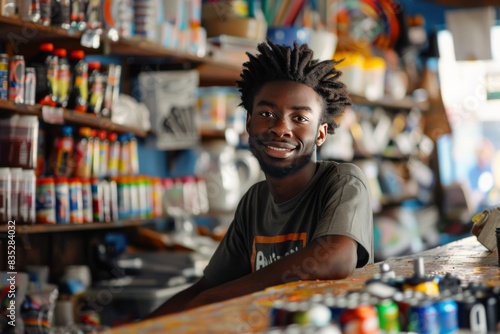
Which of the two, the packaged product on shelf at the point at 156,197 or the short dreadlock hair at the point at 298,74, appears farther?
the packaged product on shelf at the point at 156,197

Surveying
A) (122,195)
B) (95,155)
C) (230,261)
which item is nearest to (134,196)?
(122,195)

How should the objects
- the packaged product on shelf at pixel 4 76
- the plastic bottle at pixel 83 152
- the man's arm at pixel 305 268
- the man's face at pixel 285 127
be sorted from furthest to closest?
the plastic bottle at pixel 83 152 < the packaged product on shelf at pixel 4 76 < the man's face at pixel 285 127 < the man's arm at pixel 305 268

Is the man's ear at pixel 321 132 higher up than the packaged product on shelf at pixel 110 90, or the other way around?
the packaged product on shelf at pixel 110 90

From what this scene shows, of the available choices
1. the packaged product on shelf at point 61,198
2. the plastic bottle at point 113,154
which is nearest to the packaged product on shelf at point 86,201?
the packaged product on shelf at point 61,198

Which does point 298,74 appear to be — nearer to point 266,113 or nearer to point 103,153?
point 266,113

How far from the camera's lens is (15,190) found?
9.71 feet

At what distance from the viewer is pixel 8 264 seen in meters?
3.21

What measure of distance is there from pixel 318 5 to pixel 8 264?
9.75 feet

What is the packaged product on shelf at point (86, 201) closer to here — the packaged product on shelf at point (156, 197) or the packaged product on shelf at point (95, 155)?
the packaged product on shelf at point (95, 155)

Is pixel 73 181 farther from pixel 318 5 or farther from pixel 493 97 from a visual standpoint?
pixel 493 97

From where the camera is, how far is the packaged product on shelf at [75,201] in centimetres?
326

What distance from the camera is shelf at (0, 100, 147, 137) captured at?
2.89 meters

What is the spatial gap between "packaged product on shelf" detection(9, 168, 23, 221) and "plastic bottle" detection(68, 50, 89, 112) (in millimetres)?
401

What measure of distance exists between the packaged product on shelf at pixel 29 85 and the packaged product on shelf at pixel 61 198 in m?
0.36
